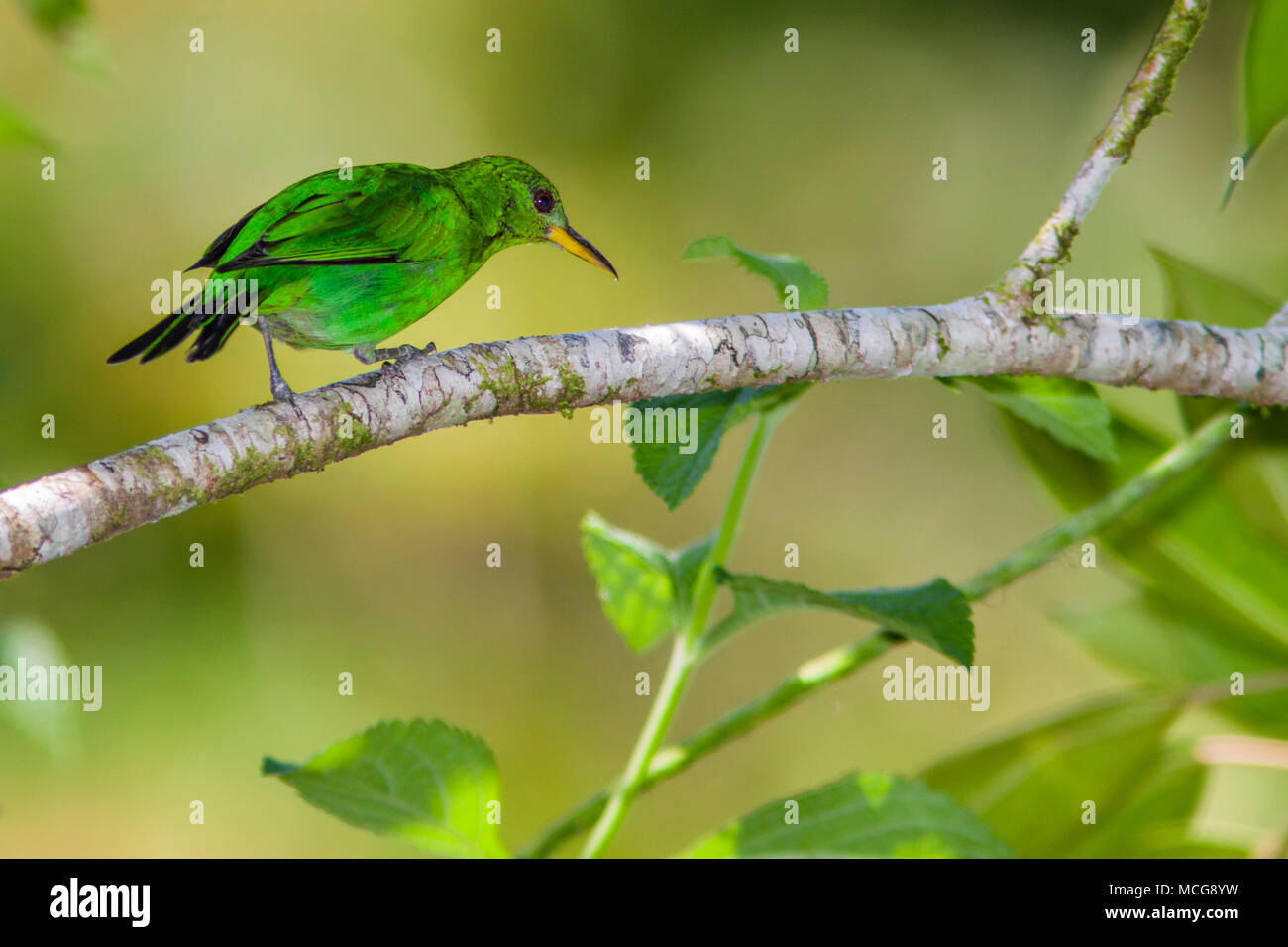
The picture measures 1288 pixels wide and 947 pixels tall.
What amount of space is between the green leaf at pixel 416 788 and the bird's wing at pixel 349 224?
2.24 ft

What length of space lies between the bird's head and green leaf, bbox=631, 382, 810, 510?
0.64 m

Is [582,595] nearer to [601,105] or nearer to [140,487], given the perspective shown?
[601,105]

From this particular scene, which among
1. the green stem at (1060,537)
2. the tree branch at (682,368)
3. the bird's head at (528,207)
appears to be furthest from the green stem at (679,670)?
the bird's head at (528,207)

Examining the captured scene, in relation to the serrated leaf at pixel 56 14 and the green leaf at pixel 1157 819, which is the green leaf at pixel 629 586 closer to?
the green leaf at pixel 1157 819

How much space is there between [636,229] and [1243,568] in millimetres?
4054

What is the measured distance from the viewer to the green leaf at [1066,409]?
159 cm

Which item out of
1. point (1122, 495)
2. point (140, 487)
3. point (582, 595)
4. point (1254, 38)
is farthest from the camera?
point (582, 595)

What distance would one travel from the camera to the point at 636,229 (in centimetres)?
554

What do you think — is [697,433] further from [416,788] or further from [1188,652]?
[1188,652]

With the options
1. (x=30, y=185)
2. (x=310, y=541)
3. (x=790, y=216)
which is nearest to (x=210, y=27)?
(x=30, y=185)

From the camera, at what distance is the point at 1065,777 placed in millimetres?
1785

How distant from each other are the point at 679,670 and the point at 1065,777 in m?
0.82

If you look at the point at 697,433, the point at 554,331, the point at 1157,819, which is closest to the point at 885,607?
the point at 697,433

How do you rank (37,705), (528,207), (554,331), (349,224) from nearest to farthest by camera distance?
1. (37,705)
2. (349,224)
3. (528,207)
4. (554,331)
